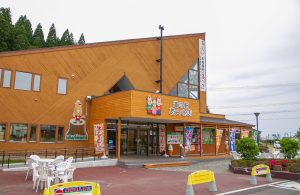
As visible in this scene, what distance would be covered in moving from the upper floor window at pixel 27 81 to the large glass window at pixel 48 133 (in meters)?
2.69

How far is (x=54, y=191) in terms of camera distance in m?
5.50

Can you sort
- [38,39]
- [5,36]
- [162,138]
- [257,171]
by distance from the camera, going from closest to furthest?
[257,171]
[162,138]
[5,36]
[38,39]

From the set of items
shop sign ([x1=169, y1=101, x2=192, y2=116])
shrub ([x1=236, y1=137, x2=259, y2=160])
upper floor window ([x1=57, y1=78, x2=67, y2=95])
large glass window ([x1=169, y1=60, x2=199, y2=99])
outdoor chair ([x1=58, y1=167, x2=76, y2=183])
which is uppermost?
large glass window ([x1=169, y1=60, x2=199, y2=99])

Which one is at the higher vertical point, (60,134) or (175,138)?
(60,134)

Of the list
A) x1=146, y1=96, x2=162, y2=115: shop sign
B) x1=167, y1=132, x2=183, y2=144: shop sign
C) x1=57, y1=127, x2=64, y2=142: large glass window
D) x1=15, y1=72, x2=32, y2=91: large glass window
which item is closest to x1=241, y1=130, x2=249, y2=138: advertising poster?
x1=167, y1=132, x2=183, y2=144: shop sign

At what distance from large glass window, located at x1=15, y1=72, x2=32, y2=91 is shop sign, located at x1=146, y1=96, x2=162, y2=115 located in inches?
314

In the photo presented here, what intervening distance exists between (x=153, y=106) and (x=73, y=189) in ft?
42.8

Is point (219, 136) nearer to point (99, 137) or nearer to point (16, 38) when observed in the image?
point (99, 137)

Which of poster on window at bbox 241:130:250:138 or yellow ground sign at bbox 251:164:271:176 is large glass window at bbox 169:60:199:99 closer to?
poster on window at bbox 241:130:250:138

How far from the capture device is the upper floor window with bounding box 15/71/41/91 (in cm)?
1855

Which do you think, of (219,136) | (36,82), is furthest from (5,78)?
(219,136)

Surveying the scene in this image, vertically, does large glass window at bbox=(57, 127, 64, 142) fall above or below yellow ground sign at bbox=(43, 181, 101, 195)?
above

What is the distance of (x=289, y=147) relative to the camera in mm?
17531

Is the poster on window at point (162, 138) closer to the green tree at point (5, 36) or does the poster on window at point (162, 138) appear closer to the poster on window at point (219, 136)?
the poster on window at point (219, 136)
